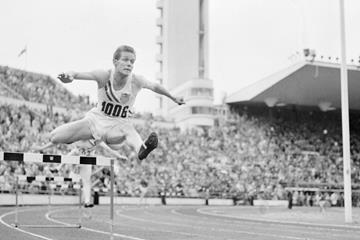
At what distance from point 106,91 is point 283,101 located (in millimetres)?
53152

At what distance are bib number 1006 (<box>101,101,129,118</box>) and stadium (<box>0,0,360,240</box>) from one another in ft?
47.6

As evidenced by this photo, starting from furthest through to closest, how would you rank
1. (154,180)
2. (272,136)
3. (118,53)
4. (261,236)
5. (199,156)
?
(272,136) < (199,156) < (154,180) < (261,236) < (118,53)

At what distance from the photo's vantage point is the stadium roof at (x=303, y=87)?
52.5 metres

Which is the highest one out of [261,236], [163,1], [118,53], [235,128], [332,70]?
[163,1]

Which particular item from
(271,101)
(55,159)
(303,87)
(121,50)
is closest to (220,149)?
(271,101)

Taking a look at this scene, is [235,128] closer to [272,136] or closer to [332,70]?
[272,136]

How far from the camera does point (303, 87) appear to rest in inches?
2218

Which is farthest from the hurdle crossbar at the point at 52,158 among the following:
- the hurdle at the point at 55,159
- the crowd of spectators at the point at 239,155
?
the crowd of spectators at the point at 239,155

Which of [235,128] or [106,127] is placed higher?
[235,128]

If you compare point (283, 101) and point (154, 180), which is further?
point (283, 101)

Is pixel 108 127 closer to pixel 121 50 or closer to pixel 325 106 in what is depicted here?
pixel 121 50

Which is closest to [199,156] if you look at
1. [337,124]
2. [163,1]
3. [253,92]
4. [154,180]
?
[154,180]

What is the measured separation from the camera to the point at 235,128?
56.0 m

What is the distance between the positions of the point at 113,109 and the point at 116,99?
0.13 meters
